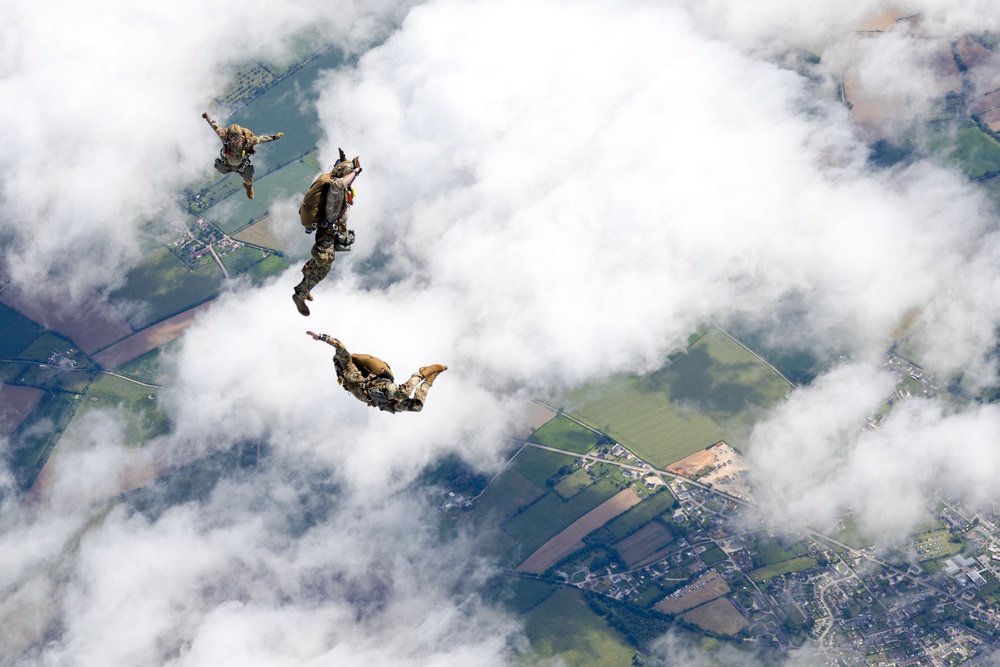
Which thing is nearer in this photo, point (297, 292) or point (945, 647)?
point (297, 292)

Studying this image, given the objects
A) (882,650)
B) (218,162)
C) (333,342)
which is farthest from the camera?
(882,650)

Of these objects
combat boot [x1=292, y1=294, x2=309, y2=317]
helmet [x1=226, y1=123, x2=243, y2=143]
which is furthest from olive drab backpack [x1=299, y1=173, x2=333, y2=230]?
helmet [x1=226, y1=123, x2=243, y2=143]

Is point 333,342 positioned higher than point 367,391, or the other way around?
point 333,342

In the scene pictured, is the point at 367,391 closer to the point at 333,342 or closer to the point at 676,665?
the point at 333,342

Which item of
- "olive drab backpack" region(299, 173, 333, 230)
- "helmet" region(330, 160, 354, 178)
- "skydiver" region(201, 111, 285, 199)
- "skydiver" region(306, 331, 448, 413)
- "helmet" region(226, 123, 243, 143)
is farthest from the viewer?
"skydiver" region(201, 111, 285, 199)

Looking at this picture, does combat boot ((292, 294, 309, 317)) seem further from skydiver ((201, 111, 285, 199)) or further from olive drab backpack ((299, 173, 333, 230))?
skydiver ((201, 111, 285, 199))

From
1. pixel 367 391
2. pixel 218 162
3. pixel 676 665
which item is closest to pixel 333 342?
pixel 367 391

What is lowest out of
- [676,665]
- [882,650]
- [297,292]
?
[676,665]
